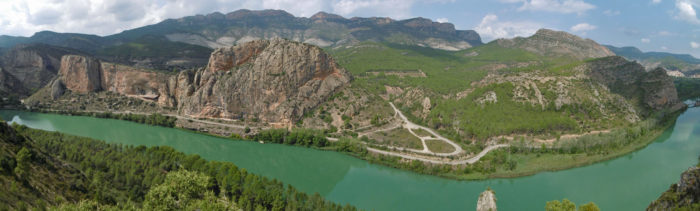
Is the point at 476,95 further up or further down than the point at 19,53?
further down

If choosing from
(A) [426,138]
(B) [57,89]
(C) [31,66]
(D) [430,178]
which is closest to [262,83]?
(A) [426,138]

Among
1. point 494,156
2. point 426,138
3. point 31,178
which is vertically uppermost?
point 31,178

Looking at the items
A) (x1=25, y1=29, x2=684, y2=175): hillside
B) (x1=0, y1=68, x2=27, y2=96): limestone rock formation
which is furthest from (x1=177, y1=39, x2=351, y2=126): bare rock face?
(x1=0, y1=68, x2=27, y2=96): limestone rock formation

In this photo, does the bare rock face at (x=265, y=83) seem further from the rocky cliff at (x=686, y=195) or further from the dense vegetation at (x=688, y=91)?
the dense vegetation at (x=688, y=91)

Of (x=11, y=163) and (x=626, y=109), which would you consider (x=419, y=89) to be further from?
(x=11, y=163)

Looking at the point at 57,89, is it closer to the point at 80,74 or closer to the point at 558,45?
the point at 80,74

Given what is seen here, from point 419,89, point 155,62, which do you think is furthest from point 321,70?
point 155,62
